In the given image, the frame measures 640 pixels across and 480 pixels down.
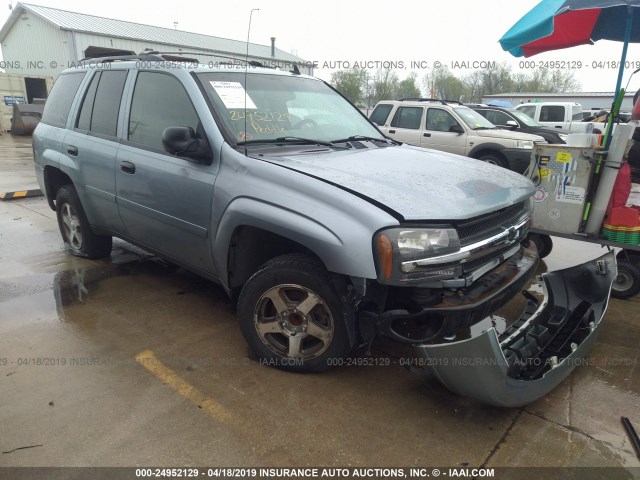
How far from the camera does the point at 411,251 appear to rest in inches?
91.8

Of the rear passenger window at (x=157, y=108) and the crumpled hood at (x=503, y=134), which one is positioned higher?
the rear passenger window at (x=157, y=108)

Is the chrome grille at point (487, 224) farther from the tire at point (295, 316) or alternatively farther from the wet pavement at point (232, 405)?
the wet pavement at point (232, 405)

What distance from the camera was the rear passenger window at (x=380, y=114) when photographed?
1066 centimetres

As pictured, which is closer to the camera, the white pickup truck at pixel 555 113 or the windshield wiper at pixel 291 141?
the windshield wiper at pixel 291 141

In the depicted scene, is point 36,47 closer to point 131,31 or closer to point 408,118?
point 131,31

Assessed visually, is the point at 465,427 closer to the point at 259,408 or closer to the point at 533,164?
the point at 259,408

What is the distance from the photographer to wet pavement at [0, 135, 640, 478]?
2.31 m

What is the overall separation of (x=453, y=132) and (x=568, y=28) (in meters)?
5.03

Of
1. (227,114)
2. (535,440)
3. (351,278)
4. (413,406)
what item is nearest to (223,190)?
(227,114)

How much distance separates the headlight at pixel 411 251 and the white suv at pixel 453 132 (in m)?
7.72

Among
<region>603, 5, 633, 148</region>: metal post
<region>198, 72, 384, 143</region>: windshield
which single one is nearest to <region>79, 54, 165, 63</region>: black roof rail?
<region>198, 72, 384, 143</region>: windshield

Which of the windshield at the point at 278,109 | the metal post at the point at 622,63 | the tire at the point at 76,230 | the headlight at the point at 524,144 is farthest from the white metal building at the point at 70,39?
the windshield at the point at 278,109

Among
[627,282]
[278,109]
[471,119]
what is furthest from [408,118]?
[278,109]

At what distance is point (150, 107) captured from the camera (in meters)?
3.64
